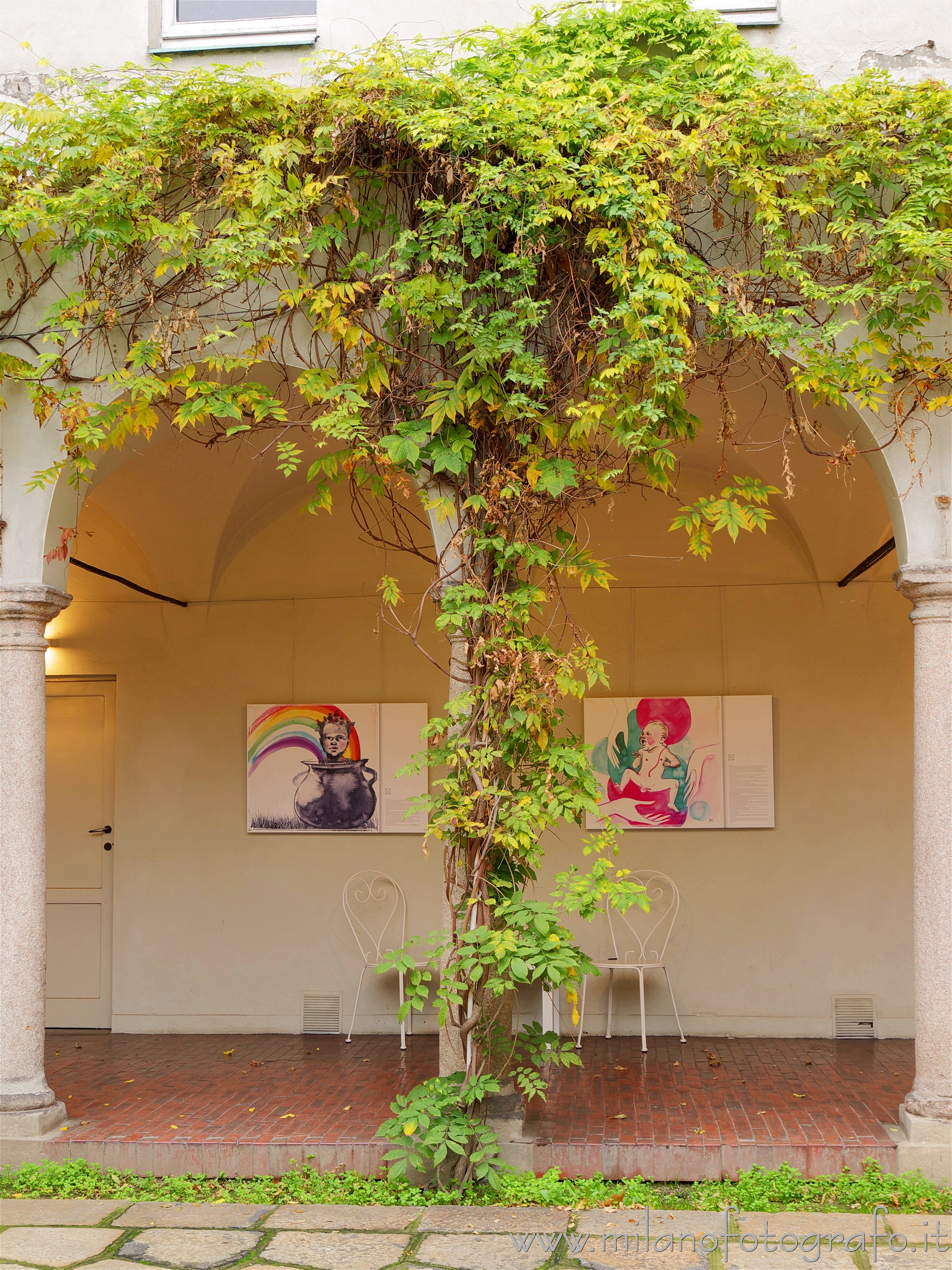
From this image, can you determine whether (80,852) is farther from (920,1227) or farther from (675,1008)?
(920,1227)

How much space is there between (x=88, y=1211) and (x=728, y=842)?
4.07m

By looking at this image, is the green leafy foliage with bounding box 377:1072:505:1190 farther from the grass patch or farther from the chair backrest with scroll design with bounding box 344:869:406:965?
the chair backrest with scroll design with bounding box 344:869:406:965

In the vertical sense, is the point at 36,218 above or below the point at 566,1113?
above

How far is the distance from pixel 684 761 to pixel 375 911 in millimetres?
2155

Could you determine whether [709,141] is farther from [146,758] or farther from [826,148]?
[146,758]

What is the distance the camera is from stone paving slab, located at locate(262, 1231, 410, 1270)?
3490mm

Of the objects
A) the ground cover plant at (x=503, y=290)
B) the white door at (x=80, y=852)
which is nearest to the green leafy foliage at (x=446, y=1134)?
the ground cover plant at (x=503, y=290)

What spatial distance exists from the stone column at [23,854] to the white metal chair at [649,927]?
10.3ft

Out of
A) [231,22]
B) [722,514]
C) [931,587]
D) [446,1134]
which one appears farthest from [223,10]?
[446,1134]

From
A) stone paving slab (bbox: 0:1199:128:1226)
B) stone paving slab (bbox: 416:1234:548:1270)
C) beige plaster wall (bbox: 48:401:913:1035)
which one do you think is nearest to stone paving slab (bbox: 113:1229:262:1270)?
stone paving slab (bbox: 0:1199:128:1226)

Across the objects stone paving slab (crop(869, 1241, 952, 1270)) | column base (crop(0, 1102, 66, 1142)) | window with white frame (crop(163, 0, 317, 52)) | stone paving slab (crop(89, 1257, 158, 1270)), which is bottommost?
stone paving slab (crop(89, 1257, 158, 1270))

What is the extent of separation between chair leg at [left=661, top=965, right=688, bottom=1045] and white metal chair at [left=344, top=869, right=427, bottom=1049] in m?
1.52

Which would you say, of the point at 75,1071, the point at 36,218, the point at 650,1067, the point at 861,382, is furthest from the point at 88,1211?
the point at 861,382

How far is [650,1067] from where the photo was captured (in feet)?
18.3
